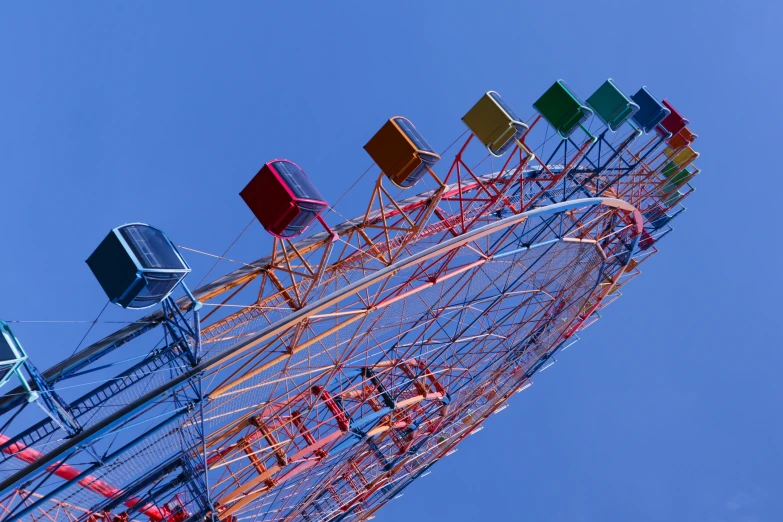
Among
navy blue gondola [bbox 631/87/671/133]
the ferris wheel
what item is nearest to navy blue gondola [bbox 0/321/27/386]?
the ferris wheel

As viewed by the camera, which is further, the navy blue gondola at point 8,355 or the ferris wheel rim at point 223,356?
the ferris wheel rim at point 223,356

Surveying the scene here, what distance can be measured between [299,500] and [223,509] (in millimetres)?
9018

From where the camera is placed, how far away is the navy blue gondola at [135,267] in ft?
64.8

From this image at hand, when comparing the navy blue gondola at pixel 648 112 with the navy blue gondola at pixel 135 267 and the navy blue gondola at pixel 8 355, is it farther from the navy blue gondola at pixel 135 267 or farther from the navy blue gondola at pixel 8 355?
the navy blue gondola at pixel 8 355

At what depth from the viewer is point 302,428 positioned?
116 ft

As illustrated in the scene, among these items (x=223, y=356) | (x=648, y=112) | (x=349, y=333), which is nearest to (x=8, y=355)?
(x=223, y=356)

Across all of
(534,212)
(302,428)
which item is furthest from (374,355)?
(534,212)

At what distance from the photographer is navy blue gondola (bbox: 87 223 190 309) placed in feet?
64.8

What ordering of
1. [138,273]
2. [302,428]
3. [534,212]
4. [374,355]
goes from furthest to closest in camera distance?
[374,355] → [302,428] → [534,212] → [138,273]

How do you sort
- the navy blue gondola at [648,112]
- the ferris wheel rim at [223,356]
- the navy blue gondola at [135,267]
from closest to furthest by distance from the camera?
the navy blue gondola at [135,267] < the ferris wheel rim at [223,356] < the navy blue gondola at [648,112]

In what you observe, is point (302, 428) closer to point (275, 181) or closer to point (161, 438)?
point (161, 438)

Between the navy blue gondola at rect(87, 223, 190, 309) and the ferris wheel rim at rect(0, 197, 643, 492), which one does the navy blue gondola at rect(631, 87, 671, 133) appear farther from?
the navy blue gondola at rect(87, 223, 190, 309)

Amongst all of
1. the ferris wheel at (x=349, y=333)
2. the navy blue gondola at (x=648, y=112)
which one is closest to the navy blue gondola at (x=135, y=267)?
the ferris wheel at (x=349, y=333)

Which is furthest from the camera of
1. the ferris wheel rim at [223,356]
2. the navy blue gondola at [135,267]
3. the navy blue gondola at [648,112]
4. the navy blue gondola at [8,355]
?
the navy blue gondola at [648,112]
